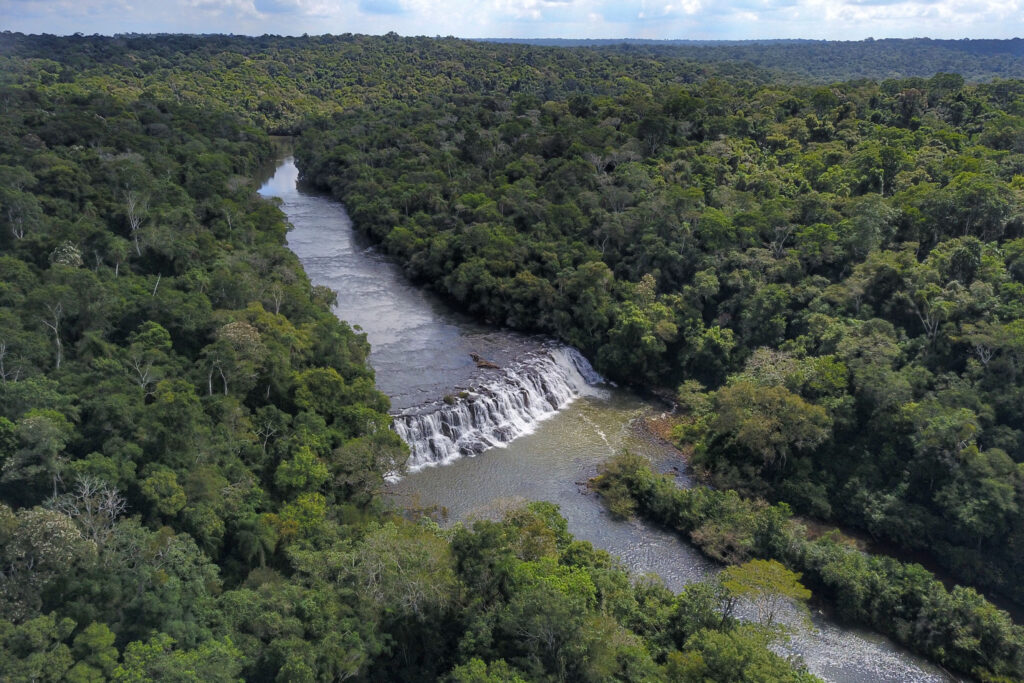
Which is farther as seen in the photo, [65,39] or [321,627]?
[65,39]

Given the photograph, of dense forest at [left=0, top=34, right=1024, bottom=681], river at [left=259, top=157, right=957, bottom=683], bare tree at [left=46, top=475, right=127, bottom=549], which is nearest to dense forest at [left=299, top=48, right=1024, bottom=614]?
dense forest at [left=0, top=34, right=1024, bottom=681]

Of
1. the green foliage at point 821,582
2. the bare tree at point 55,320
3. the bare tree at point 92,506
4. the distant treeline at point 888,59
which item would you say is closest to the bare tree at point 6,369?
the bare tree at point 55,320

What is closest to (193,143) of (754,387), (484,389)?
(484,389)

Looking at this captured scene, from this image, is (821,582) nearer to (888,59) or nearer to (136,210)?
(136,210)

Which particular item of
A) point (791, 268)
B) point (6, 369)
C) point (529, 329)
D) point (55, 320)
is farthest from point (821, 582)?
point (55, 320)

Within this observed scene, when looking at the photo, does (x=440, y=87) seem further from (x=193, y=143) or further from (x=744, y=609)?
(x=744, y=609)

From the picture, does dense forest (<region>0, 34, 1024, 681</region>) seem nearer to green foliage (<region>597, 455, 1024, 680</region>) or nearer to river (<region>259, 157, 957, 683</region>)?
green foliage (<region>597, 455, 1024, 680</region>)

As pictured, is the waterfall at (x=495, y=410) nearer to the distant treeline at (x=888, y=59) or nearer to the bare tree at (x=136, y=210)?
the bare tree at (x=136, y=210)
